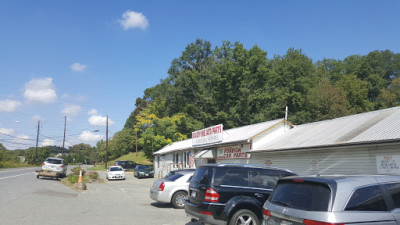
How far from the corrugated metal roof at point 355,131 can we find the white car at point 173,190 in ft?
17.0

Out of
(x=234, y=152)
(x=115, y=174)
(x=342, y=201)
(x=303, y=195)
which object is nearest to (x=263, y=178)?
(x=303, y=195)

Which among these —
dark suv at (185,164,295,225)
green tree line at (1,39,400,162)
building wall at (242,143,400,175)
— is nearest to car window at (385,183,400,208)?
dark suv at (185,164,295,225)

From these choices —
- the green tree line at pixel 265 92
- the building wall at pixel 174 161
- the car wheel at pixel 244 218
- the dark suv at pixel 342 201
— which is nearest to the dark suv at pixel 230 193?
the car wheel at pixel 244 218

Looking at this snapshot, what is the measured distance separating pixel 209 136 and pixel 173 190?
11.4 m

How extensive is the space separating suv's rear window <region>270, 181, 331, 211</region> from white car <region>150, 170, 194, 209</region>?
24.5ft

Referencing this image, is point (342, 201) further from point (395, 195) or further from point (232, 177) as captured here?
point (232, 177)

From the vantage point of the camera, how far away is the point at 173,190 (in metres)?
12.1

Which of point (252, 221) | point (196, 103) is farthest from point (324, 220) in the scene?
point (196, 103)

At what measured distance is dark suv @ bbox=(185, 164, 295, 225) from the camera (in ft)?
23.7

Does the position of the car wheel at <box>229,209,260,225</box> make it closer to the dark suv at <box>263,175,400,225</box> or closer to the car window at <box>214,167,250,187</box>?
the car window at <box>214,167,250,187</box>

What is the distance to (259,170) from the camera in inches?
320

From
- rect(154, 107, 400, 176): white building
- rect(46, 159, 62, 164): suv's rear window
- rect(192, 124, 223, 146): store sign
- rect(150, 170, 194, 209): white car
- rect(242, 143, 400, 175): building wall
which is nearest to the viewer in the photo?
rect(242, 143, 400, 175): building wall

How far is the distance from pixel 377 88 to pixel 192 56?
104 ft

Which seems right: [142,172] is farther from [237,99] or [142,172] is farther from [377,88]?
[377,88]
